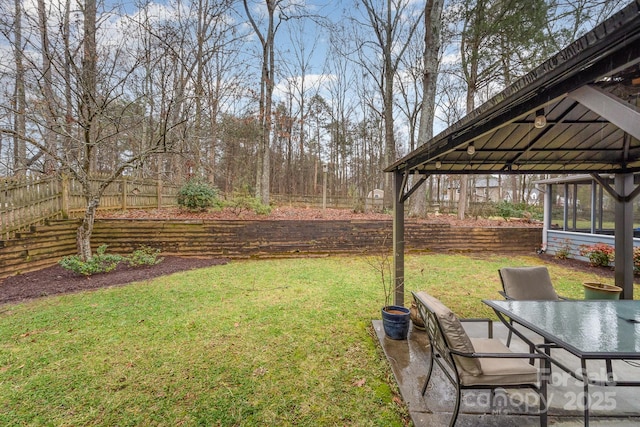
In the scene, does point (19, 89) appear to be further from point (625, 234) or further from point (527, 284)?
point (625, 234)

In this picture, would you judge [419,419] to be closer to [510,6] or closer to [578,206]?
[578,206]

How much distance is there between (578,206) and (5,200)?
13.6 metres

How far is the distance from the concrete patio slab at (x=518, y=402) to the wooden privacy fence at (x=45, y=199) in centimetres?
735

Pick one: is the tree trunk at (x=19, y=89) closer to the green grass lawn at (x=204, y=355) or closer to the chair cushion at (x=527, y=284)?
the green grass lawn at (x=204, y=355)

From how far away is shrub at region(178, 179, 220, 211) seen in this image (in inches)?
344

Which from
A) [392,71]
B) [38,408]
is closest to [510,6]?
[392,71]

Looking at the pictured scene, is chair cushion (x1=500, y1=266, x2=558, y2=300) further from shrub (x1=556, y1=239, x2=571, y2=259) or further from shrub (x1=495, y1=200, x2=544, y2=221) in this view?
shrub (x1=495, y1=200, x2=544, y2=221)

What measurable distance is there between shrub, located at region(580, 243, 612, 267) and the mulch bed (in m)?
9.48

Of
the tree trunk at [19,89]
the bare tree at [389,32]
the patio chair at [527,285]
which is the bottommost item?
the patio chair at [527,285]

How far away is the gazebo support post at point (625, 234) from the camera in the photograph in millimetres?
3656

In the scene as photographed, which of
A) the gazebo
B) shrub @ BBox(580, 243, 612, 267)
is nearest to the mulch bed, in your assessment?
the gazebo

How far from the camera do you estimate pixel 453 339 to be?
6.10ft

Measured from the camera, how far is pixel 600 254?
6.54 m

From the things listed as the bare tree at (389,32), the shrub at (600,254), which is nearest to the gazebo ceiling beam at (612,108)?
the shrub at (600,254)
